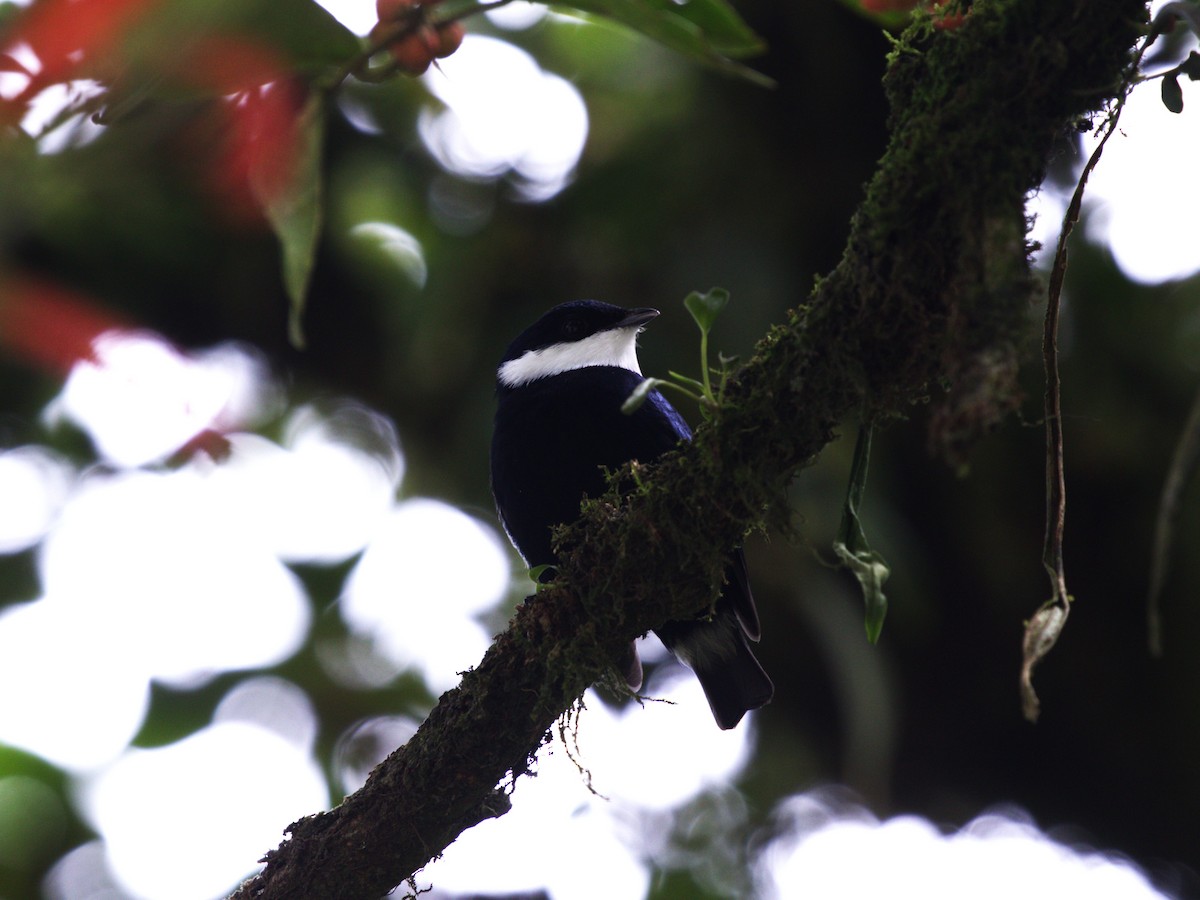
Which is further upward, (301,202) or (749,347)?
(301,202)

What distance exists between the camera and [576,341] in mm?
4477

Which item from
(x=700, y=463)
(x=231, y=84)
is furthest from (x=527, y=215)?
(x=231, y=84)

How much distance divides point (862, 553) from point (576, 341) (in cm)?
239

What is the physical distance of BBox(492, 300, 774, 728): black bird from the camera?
3691 millimetres

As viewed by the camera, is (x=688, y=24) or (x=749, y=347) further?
(x=749, y=347)

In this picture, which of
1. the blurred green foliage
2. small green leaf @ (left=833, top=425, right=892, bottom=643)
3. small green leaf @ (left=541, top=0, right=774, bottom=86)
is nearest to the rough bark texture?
small green leaf @ (left=833, top=425, right=892, bottom=643)

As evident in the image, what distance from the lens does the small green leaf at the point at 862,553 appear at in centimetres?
214

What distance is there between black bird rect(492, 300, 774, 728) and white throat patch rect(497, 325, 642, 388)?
20 cm

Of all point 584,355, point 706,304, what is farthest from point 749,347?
point 706,304

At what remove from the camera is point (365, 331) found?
7.23 meters

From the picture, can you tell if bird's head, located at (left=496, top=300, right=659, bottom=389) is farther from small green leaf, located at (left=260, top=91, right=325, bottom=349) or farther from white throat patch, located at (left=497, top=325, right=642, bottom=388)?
small green leaf, located at (left=260, top=91, right=325, bottom=349)

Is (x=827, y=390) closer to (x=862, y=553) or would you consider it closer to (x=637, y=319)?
(x=862, y=553)

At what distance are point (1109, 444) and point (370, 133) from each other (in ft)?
14.8

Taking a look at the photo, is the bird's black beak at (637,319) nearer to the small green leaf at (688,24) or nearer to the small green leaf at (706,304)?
the small green leaf at (706,304)
